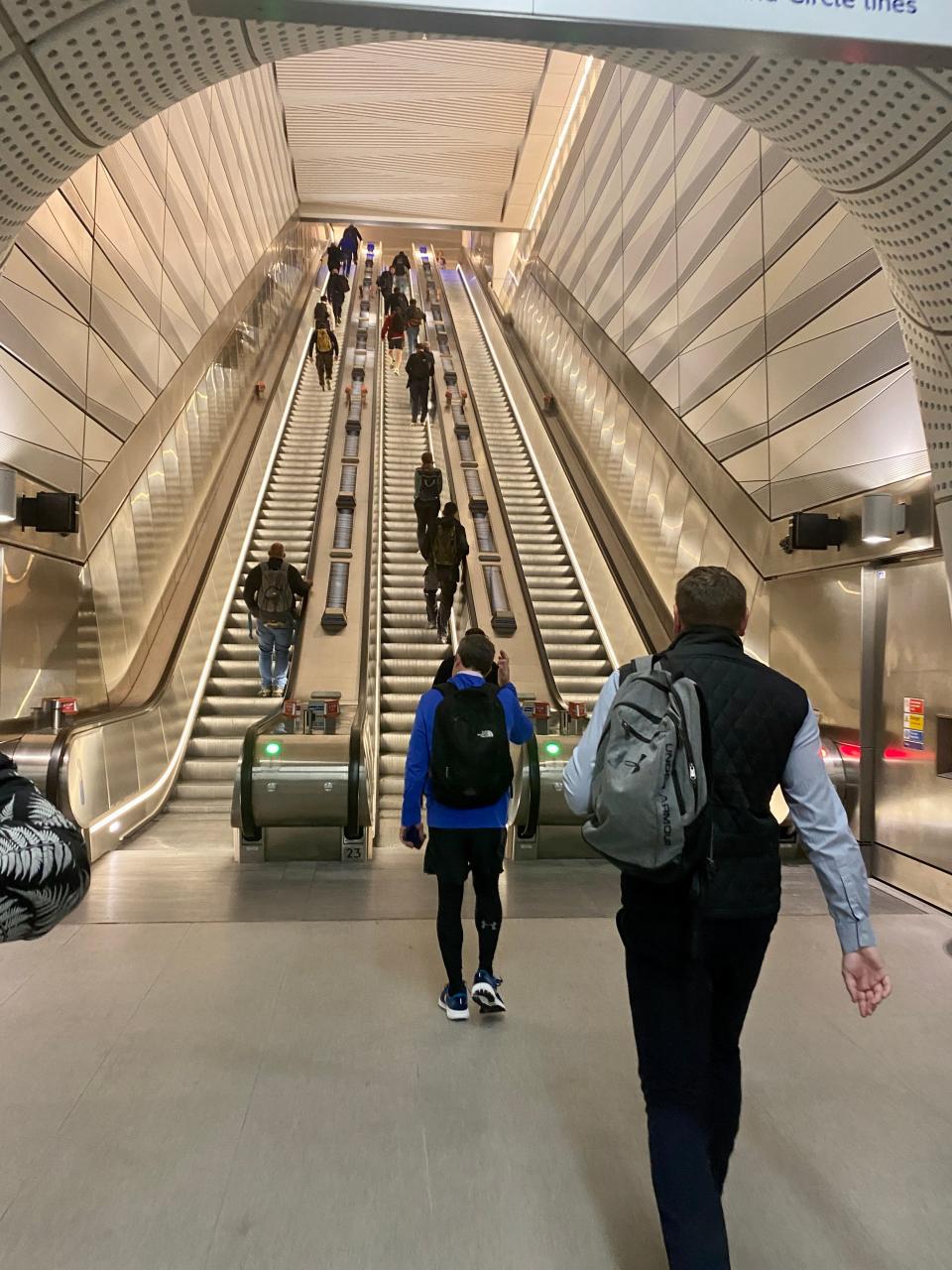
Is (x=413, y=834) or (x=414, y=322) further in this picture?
(x=414, y=322)

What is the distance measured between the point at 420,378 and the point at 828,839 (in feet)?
48.6

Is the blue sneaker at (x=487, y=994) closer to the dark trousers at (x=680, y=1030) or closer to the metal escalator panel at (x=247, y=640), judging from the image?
the dark trousers at (x=680, y=1030)

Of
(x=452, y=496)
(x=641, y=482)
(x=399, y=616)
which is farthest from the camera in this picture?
(x=452, y=496)

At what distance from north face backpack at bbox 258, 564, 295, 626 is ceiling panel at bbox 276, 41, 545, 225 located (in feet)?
56.0

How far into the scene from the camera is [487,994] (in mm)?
3740

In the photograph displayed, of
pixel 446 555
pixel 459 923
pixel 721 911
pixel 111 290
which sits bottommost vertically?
pixel 459 923

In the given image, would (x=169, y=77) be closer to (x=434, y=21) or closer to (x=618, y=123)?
(x=434, y=21)

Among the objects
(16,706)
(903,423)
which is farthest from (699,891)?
(16,706)

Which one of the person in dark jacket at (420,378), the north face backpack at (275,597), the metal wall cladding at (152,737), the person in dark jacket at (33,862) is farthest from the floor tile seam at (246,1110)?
the person in dark jacket at (420,378)

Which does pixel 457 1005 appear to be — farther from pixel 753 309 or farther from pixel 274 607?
pixel 753 309

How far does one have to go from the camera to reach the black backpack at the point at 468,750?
362cm

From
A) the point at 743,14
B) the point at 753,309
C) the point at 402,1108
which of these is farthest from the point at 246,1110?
the point at 753,309

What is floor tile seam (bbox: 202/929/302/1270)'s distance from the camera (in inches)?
90.2

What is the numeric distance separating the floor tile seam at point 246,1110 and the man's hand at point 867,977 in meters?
1.70
